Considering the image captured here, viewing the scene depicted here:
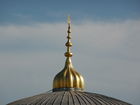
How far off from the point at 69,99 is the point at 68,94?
2.61 metres

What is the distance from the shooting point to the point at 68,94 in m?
61.6

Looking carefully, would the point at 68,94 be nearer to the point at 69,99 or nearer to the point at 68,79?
the point at 69,99

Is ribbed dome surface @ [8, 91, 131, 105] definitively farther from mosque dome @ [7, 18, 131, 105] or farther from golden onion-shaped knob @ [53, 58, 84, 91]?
golden onion-shaped knob @ [53, 58, 84, 91]

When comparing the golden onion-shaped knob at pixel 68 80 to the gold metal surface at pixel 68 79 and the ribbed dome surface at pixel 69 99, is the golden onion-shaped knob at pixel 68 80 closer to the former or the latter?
the gold metal surface at pixel 68 79

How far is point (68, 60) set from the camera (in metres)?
69.6

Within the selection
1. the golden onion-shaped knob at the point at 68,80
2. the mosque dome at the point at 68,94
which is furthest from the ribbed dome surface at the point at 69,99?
the golden onion-shaped knob at the point at 68,80

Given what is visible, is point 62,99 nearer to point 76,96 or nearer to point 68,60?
point 76,96

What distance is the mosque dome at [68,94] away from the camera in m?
58.9

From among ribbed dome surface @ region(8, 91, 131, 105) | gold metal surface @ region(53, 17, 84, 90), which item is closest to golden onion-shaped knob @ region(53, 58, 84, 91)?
gold metal surface @ region(53, 17, 84, 90)

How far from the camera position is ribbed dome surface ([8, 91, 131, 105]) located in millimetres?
58438

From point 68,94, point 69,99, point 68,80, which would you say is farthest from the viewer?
point 68,80

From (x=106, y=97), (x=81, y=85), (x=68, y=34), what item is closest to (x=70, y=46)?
(x=68, y=34)

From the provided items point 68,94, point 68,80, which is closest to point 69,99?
point 68,94

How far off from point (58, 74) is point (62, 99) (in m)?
9.33
